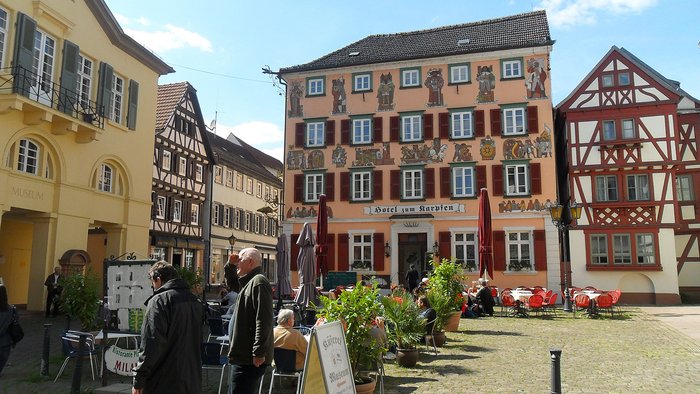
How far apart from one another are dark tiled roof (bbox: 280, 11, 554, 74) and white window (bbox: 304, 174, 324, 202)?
5.96 meters

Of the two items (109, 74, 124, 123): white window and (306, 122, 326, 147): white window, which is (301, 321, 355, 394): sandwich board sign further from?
(306, 122, 326, 147): white window

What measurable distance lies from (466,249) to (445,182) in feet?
11.4

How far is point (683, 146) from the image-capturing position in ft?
95.3

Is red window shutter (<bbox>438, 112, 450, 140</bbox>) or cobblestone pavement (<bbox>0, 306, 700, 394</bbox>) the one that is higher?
red window shutter (<bbox>438, 112, 450, 140</bbox>)

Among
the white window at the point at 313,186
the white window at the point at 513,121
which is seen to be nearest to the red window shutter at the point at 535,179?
the white window at the point at 513,121

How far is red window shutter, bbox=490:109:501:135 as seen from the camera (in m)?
27.2

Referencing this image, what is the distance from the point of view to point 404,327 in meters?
9.33

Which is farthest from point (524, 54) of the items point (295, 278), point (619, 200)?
point (295, 278)

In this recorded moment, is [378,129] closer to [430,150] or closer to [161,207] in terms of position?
[430,150]

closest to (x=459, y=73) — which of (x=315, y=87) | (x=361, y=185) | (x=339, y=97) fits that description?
(x=339, y=97)

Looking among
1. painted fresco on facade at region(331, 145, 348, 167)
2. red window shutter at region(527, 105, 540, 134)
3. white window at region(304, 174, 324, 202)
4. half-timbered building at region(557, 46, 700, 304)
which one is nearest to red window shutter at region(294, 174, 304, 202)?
white window at region(304, 174, 324, 202)

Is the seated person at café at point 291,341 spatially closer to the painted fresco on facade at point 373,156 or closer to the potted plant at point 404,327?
the potted plant at point 404,327

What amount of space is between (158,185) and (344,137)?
1017 centimetres

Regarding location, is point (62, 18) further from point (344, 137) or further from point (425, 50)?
point (425, 50)
